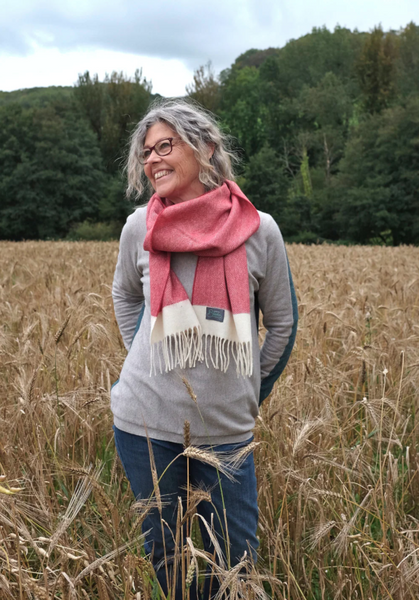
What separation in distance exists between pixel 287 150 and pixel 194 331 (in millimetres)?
51223

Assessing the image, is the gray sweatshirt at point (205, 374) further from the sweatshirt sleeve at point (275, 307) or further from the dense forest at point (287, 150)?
the dense forest at point (287, 150)

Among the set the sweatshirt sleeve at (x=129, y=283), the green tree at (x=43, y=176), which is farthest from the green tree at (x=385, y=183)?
the sweatshirt sleeve at (x=129, y=283)

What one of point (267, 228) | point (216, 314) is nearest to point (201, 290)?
point (216, 314)

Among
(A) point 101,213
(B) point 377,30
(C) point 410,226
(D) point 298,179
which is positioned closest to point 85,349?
(C) point 410,226

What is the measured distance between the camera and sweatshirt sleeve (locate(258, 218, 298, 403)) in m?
1.91

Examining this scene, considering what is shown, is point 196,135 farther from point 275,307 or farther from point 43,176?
point 43,176

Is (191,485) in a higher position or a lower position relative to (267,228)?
lower

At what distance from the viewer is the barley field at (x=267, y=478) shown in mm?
1352

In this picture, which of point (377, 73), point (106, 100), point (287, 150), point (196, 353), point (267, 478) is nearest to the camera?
point (196, 353)

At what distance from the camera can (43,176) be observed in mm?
40125

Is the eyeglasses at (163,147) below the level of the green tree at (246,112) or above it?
below

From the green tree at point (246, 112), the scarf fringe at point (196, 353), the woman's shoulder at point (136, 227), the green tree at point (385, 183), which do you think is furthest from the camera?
the green tree at point (246, 112)

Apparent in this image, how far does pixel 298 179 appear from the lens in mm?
45562

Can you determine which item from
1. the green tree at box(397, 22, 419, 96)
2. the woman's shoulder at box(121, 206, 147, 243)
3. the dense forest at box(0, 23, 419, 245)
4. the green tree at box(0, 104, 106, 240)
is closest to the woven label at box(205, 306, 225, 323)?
the woman's shoulder at box(121, 206, 147, 243)
